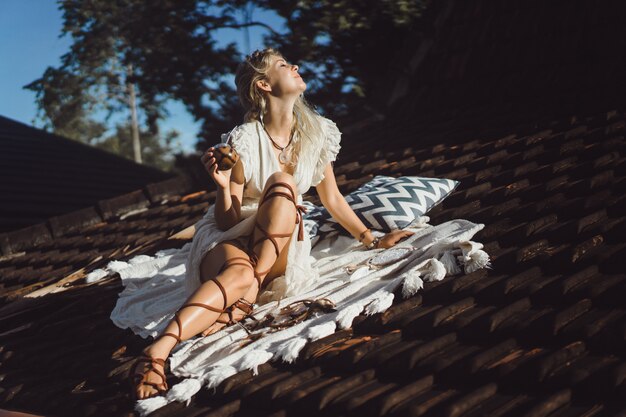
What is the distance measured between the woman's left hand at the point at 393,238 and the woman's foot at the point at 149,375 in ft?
4.41

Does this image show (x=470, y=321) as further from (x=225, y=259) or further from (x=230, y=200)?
(x=230, y=200)

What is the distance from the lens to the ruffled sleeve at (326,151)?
12.1ft

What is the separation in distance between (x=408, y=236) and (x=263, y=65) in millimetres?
1061

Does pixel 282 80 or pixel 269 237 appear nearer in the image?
pixel 269 237

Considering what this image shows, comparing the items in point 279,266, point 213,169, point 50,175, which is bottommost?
point 279,266

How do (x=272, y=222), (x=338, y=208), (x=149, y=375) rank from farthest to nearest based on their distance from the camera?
1. (x=338, y=208)
2. (x=272, y=222)
3. (x=149, y=375)

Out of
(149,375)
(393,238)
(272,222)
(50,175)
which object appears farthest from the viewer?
(50,175)

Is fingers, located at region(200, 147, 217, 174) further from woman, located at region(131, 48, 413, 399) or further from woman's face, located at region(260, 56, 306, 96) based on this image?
woman's face, located at region(260, 56, 306, 96)

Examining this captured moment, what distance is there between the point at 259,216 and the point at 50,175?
7056mm

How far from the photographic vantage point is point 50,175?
9414 mm

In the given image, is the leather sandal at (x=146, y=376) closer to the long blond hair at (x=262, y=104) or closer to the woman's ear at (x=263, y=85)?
the long blond hair at (x=262, y=104)

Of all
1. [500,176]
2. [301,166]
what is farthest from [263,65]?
[500,176]

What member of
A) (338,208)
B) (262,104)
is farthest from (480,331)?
(262,104)

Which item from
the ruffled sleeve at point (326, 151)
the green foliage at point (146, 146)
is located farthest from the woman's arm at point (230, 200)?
the green foliage at point (146, 146)
